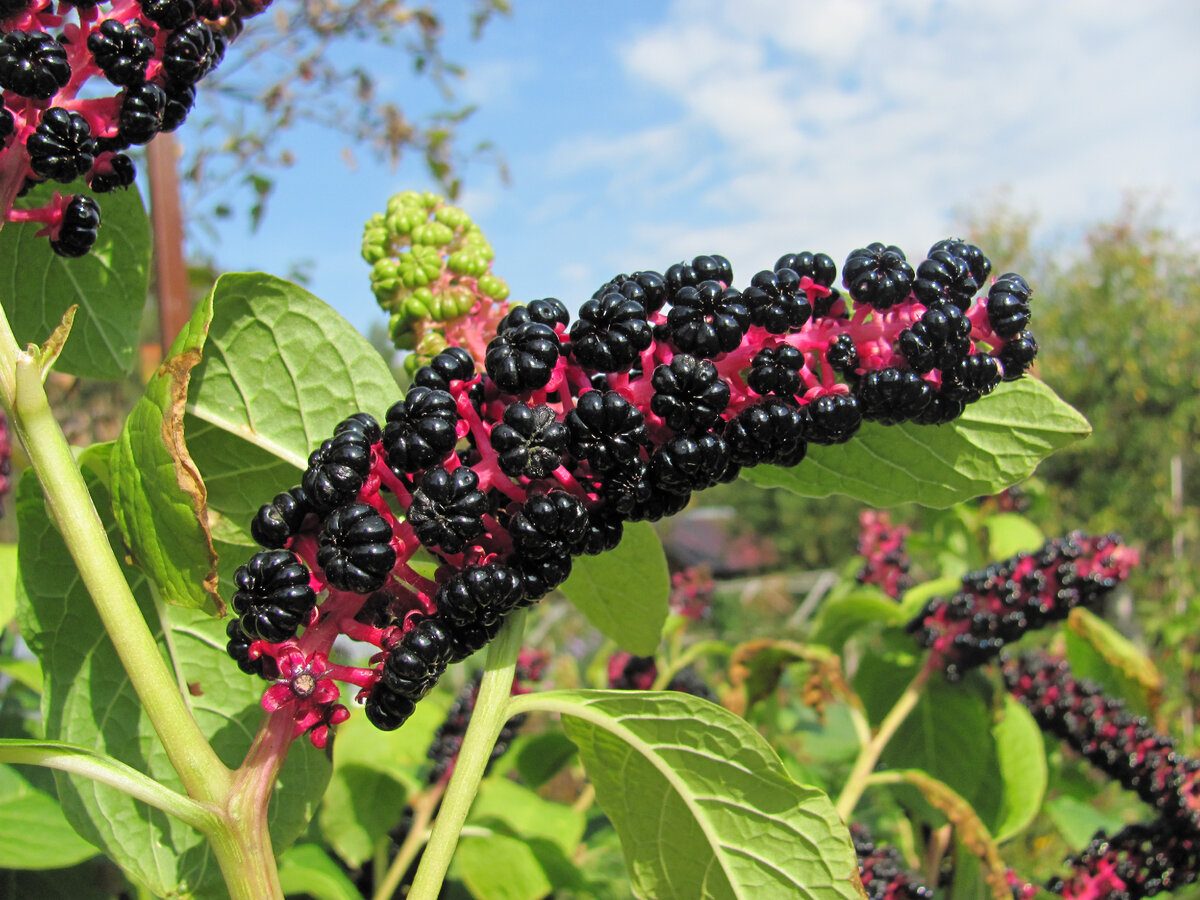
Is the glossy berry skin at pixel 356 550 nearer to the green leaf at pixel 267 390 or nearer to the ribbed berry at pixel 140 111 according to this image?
the green leaf at pixel 267 390

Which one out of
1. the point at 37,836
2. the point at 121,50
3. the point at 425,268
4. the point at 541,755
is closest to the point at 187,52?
the point at 121,50

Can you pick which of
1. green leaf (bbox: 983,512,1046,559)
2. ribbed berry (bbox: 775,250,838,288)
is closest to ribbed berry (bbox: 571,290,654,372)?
ribbed berry (bbox: 775,250,838,288)

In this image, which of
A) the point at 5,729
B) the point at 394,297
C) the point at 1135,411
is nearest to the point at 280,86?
the point at 5,729

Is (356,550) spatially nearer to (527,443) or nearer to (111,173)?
(527,443)

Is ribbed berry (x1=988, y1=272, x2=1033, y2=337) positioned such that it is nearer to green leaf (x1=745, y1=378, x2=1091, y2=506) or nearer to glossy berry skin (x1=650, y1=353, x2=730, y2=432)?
green leaf (x1=745, y1=378, x2=1091, y2=506)

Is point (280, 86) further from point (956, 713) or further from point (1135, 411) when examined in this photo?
point (1135, 411)

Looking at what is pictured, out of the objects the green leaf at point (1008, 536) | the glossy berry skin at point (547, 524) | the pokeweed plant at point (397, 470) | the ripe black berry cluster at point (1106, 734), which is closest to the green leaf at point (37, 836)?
the pokeweed plant at point (397, 470)
